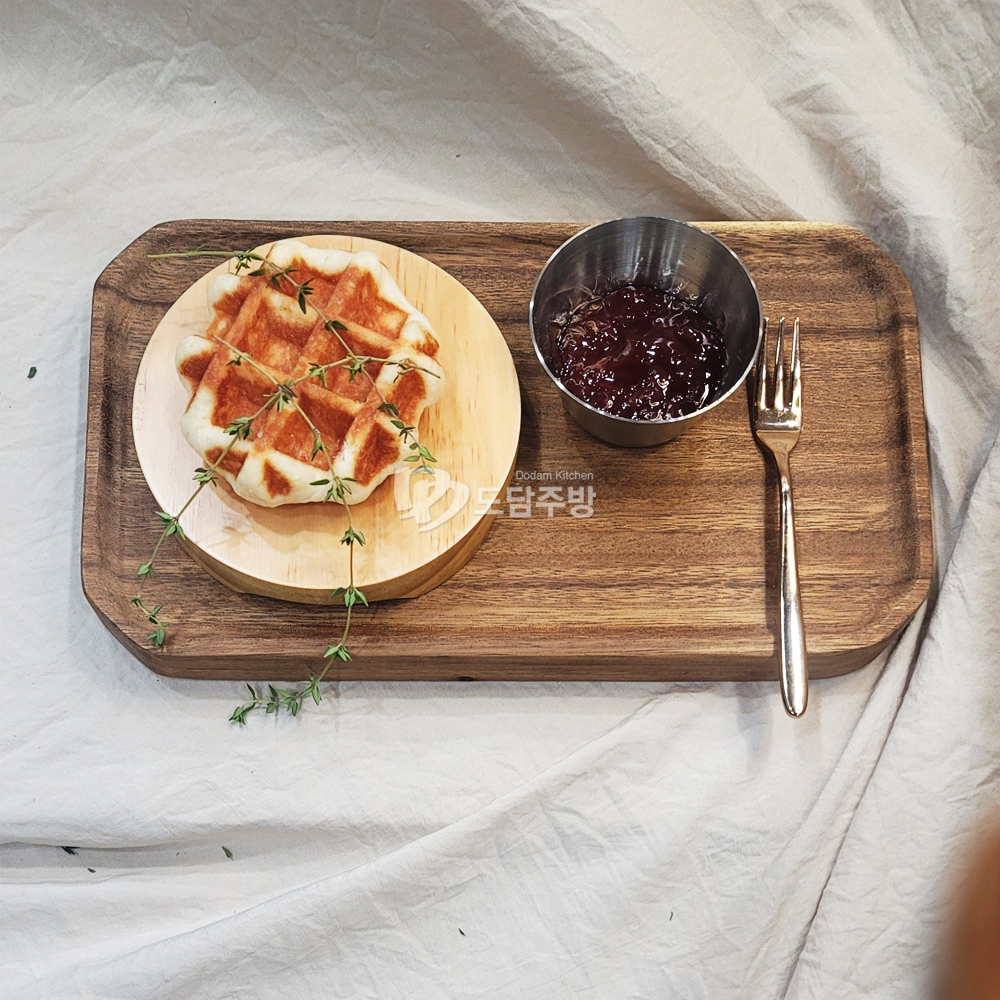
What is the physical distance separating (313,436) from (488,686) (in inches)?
22.1

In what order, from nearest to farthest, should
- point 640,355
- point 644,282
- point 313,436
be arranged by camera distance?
point 313,436
point 640,355
point 644,282

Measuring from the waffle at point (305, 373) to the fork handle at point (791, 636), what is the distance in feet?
2.12

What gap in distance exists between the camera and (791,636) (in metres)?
1.99

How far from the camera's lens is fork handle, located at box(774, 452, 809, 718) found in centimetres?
197

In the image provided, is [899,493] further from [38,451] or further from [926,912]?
[38,451]

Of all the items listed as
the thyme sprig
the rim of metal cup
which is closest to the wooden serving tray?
the thyme sprig

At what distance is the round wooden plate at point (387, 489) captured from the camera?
1.95 meters

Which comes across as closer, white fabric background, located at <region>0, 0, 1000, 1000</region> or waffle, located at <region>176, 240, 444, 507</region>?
waffle, located at <region>176, 240, 444, 507</region>

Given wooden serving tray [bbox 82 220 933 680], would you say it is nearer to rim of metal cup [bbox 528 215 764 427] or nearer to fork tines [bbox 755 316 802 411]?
fork tines [bbox 755 316 802 411]

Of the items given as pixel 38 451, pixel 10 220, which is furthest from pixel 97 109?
pixel 38 451

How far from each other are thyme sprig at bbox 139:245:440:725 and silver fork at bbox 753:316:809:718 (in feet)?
1.98

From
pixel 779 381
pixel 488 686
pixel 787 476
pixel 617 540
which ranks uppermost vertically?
pixel 779 381

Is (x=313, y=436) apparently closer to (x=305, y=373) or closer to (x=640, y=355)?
(x=305, y=373)

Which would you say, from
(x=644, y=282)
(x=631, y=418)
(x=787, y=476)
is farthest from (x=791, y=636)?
(x=644, y=282)
